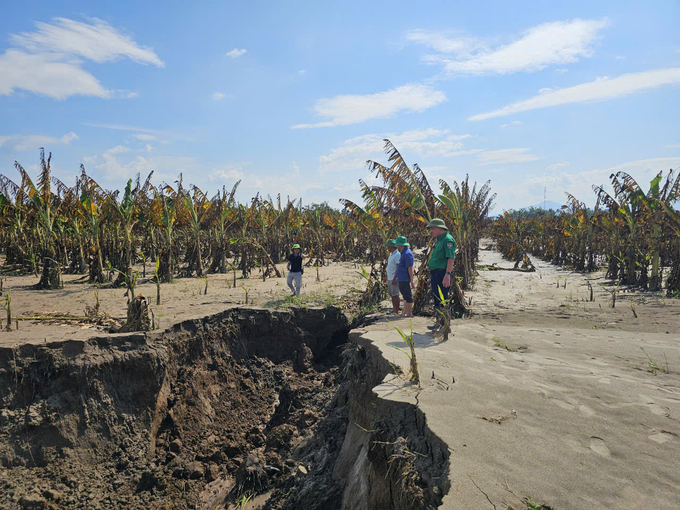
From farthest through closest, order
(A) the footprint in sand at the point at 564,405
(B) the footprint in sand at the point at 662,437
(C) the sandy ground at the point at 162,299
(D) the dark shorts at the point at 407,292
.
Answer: (D) the dark shorts at the point at 407,292
(C) the sandy ground at the point at 162,299
(A) the footprint in sand at the point at 564,405
(B) the footprint in sand at the point at 662,437

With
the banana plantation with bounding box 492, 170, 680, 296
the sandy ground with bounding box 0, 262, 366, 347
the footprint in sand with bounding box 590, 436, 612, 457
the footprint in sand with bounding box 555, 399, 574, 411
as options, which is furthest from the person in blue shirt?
the banana plantation with bounding box 492, 170, 680, 296

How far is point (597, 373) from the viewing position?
421 cm

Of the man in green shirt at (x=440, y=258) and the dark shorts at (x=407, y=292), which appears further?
the dark shorts at (x=407, y=292)

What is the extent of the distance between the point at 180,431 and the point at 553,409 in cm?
489

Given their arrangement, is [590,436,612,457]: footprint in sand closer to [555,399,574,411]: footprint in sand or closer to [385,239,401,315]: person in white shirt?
[555,399,574,411]: footprint in sand

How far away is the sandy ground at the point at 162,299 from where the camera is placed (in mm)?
5949

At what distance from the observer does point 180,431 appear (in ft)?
19.0

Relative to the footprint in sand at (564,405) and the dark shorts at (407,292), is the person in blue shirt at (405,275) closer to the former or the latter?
the dark shorts at (407,292)

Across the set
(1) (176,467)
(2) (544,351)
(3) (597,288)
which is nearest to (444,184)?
(3) (597,288)

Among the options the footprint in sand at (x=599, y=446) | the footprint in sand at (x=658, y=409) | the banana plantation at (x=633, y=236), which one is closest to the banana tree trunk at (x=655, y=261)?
the banana plantation at (x=633, y=236)

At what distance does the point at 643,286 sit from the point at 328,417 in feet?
32.8

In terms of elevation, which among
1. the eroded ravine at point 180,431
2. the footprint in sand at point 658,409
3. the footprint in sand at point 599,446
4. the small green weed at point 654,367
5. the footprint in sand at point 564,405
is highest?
the small green weed at point 654,367

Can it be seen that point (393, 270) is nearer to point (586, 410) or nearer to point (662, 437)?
point (586, 410)

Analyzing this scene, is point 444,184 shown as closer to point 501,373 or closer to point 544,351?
point 544,351
